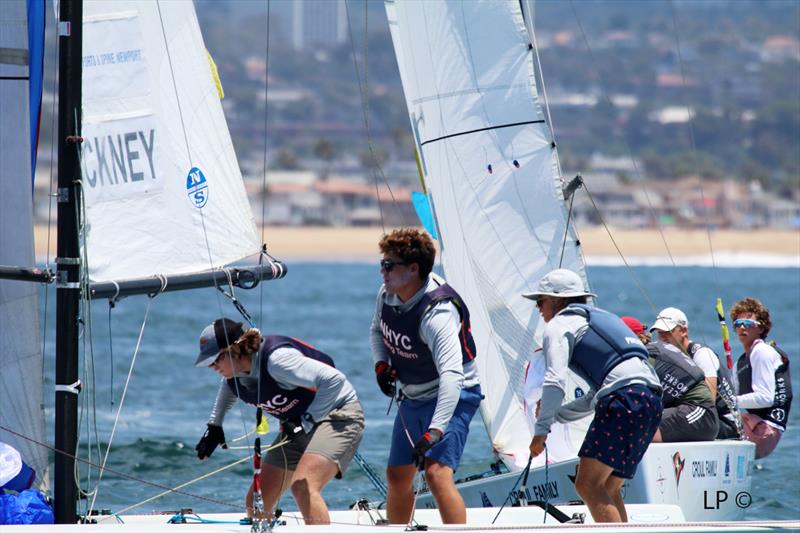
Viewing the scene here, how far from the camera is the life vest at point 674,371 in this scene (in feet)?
23.2

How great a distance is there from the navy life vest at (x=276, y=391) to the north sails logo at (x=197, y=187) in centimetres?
169

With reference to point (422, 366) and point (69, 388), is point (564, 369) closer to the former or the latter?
point (422, 366)

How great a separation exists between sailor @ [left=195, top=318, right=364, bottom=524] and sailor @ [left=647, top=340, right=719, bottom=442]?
2132 millimetres

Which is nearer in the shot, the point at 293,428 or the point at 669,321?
the point at 293,428

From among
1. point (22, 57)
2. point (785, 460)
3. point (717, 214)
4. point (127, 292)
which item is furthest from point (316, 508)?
point (717, 214)

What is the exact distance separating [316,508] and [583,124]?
120 m

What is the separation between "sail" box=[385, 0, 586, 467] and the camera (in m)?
8.16

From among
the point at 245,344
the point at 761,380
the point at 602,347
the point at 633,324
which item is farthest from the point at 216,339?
the point at 761,380

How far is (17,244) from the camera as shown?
5.81m

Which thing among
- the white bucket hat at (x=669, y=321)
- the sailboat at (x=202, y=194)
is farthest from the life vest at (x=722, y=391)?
the sailboat at (x=202, y=194)

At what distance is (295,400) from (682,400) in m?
2.41

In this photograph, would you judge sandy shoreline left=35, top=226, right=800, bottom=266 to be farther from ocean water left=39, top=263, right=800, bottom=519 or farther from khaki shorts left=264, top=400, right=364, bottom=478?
khaki shorts left=264, top=400, right=364, bottom=478

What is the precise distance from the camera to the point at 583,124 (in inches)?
4860

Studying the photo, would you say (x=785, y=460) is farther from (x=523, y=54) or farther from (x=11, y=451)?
(x=11, y=451)
